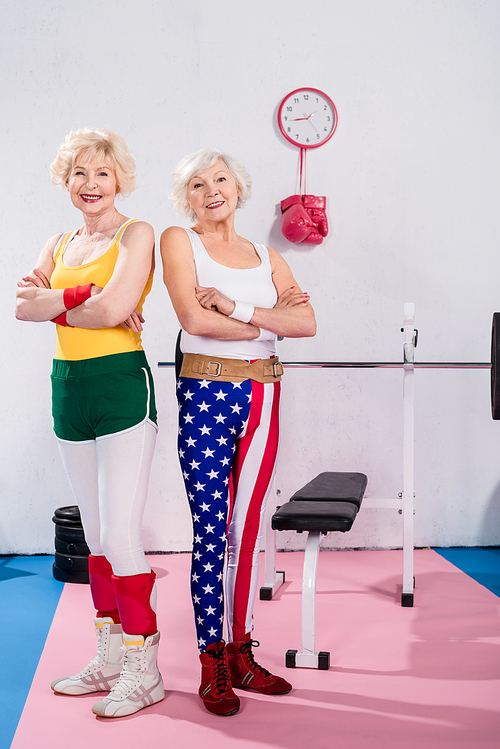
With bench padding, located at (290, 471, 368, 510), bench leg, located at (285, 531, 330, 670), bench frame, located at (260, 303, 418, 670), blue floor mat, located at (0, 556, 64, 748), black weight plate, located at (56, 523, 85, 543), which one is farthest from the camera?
black weight plate, located at (56, 523, 85, 543)

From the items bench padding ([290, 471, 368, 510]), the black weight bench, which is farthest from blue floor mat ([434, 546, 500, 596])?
the black weight bench

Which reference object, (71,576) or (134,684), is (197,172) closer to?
(134,684)

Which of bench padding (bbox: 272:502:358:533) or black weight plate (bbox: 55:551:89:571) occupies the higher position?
bench padding (bbox: 272:502:358:533)

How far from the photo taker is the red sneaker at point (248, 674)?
78.6 inches

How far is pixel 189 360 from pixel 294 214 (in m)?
1.81

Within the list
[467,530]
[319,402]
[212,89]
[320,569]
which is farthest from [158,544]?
[212,89]

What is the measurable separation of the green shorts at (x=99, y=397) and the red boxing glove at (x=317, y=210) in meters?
1.95

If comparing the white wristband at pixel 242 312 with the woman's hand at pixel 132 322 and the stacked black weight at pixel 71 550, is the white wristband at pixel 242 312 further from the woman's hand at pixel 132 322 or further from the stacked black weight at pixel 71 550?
the stacked black weight at pixel 71 550

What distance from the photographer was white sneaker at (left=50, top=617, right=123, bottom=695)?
1994 millimetres

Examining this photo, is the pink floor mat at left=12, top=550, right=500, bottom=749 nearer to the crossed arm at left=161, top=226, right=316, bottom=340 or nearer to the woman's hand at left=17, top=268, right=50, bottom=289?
the crossed arm at left=161, top=226, right=316, bottom=340

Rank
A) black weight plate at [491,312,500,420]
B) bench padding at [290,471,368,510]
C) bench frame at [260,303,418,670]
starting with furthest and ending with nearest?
bench frame at [260,303,418,670] → black weight plate at [491,312,500,420] → bench padding at [290,471,368,510]

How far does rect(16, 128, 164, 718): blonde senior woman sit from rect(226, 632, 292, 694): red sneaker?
0.23m

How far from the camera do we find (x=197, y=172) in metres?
1.99

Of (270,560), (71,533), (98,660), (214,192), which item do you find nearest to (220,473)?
(98,660)
